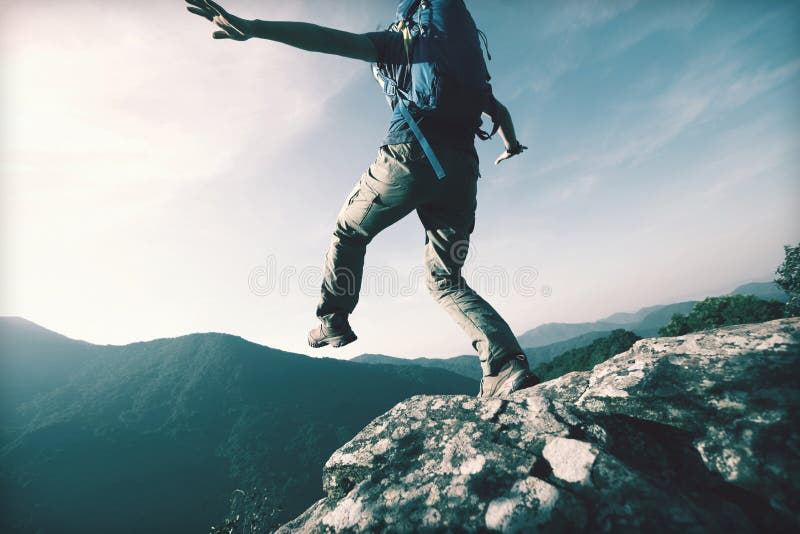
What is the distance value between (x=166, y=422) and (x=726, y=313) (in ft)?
401

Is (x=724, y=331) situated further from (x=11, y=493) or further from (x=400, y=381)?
(x=400, y=381)

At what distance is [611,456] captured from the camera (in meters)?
1.35

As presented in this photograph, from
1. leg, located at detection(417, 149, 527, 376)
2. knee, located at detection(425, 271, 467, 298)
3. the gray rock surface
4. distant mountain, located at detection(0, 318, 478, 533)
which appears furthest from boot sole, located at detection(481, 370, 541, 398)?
distant mountain, located at detection(0, 318, 478, 533)

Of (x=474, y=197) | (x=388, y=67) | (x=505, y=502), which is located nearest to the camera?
(x=505, y=502)

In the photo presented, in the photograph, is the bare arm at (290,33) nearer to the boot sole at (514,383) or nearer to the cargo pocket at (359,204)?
the cargo pocket at (359,204)

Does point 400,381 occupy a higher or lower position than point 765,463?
lower

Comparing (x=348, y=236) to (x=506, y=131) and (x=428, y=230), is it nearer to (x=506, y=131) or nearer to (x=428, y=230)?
(x=428, y=230)

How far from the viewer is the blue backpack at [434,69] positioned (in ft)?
8.49

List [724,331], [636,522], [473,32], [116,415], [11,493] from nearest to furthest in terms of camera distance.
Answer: [636,522] < [724,331] < [473,32] < [11,493] < [116,415]

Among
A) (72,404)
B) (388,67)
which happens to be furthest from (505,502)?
(72,404)

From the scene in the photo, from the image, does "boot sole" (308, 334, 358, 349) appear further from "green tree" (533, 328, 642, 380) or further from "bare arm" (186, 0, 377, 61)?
"green tree" (533, 328, 642, 380)

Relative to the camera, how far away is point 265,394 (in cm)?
10606

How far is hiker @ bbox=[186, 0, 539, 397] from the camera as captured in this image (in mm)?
2594

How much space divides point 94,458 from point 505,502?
116 m
